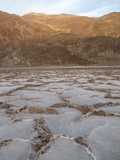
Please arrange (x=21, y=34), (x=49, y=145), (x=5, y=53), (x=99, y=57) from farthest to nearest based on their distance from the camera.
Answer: (x=21, y=34)
(x=5, y=53)
(x=99, y=57)
(x=49, y=145)

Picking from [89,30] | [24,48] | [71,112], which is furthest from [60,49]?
[71,112]

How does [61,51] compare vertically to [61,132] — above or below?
below

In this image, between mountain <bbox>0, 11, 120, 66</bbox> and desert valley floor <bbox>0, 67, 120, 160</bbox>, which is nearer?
desert valley floor <bbox>0, 67, 120, 160</bbox>

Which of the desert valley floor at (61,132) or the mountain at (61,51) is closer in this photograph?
the desert valley floor at (61,132)

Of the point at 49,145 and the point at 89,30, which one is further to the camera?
the point at 89,30

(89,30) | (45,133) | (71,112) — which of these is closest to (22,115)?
(71,112)

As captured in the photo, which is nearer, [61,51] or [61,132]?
[61,132]

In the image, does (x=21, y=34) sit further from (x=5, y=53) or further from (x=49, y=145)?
(x=49, y=145)

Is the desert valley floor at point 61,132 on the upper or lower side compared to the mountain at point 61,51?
upper

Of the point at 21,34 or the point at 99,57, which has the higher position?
the point at 21,34

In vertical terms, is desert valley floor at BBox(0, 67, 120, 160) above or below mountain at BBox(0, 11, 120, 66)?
above

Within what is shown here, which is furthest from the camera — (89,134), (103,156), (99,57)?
(99,57)
